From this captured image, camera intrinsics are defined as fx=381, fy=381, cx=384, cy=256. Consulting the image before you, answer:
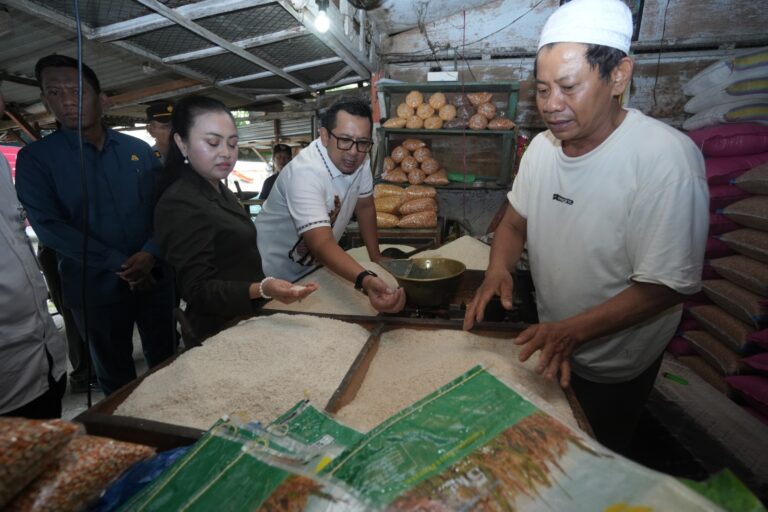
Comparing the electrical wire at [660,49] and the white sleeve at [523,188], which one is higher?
the electrical wire at [660,49]

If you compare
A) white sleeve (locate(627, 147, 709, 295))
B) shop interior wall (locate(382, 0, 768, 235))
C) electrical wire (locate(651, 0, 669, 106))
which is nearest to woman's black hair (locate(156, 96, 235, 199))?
white sleeve (locate(627, 147, 709, 295))

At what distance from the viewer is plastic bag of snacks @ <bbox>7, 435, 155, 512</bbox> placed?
0.51m

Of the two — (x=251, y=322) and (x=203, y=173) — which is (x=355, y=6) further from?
(x=251, y=322)

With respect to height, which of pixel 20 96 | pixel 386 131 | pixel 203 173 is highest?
pixel 20 96

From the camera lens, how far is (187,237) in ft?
4.97

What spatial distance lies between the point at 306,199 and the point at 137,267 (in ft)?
3.53

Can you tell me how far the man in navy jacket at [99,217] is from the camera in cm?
206

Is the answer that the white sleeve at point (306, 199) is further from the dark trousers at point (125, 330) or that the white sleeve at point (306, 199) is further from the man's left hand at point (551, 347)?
the man's left hand at point (551, 347)

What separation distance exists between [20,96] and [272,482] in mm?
5864

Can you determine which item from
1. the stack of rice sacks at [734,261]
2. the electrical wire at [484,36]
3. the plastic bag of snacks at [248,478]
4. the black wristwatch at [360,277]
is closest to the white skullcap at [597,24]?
the black wristwatch at [360,277]

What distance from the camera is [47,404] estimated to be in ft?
5.20

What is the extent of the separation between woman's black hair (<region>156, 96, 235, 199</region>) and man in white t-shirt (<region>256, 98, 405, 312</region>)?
1.78ft

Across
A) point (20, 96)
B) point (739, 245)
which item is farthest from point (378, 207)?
point (20, 96)

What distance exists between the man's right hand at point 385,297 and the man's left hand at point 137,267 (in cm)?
145
